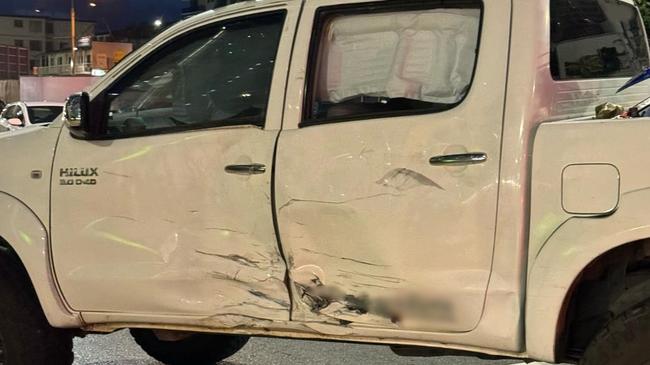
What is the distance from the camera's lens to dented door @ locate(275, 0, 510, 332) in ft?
8.71

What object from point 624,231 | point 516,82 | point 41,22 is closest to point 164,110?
point 516,82

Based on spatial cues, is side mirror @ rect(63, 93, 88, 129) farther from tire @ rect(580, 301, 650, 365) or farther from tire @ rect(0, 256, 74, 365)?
tire @ rect(580, 301, 650, 365)

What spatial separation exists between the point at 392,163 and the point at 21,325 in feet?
6.69

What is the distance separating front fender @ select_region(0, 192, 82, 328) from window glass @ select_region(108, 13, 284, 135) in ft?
1.92

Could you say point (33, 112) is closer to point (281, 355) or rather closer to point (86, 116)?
point (281, 355)

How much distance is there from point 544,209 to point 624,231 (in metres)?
0.27

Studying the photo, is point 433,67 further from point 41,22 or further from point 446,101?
point 41,22

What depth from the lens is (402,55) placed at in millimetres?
2908

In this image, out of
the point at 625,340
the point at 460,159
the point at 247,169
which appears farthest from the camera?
the point at 247,169

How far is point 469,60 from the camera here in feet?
9.16

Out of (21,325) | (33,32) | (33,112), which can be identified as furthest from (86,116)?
(33,32)

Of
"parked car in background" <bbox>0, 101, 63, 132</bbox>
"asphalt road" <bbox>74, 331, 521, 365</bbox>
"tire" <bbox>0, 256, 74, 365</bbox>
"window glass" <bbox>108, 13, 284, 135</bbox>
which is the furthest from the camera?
"parked car in background" <bbox>0, 101, 63, 132</bbox>


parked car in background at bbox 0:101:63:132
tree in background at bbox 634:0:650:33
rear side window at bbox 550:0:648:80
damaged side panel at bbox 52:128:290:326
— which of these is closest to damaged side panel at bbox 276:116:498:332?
damaged side panel at bbox 52:128:290:326

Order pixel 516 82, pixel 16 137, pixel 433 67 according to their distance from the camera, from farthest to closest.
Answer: pixel 16 137, pixel 433 67, pixel 516 82
